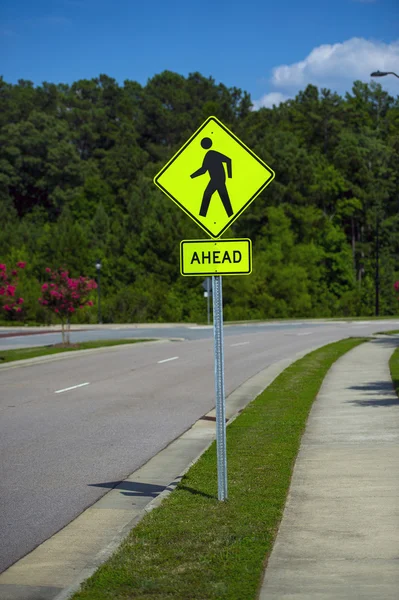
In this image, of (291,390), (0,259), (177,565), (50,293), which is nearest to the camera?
(177,565)

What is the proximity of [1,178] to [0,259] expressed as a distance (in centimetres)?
3345

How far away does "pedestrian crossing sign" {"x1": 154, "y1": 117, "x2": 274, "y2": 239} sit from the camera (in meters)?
8.03

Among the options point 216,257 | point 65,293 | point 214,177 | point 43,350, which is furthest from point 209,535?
point 65,293

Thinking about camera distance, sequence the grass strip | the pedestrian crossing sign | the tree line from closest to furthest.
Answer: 1. the pedestrian crossing sign
2. the grass strip
3. the tree line

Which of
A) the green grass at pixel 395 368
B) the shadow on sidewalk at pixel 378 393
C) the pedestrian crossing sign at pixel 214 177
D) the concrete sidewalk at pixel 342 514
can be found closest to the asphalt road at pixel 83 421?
the concrete sidewalk at pixel 342 514

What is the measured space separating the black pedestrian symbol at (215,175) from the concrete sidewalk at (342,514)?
108 inches

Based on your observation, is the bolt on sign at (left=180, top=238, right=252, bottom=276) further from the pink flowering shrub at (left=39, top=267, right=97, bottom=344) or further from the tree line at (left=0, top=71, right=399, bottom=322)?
the tree line at (left=0, top=71, right=399, bottom=322)

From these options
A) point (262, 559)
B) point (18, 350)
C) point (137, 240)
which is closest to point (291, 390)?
point (262, 559)

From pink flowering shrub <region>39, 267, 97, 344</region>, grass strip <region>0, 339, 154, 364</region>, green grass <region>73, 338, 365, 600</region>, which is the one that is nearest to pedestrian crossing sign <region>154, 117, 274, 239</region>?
green grass <region>73, 338, 365, 600</region>

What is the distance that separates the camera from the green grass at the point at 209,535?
5.69m

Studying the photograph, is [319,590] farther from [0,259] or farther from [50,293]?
[0,259]

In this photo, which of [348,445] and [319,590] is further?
[348,445]

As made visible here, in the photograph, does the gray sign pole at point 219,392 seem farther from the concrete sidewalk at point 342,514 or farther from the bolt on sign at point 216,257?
the concrete sidewalk at point 342,514

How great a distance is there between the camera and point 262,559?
623cm
